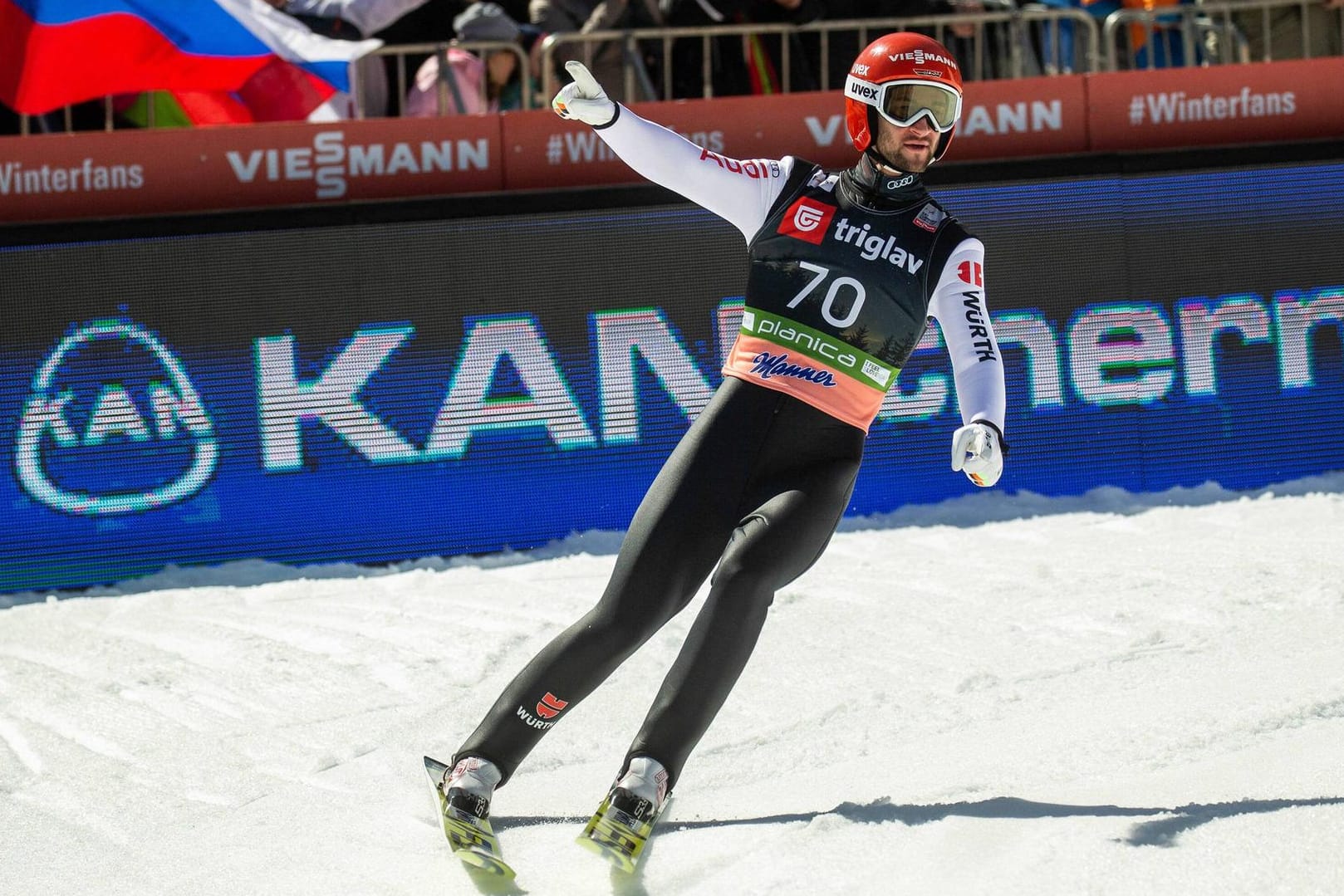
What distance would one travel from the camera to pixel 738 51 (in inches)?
326

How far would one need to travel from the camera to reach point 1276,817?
3.60 meters

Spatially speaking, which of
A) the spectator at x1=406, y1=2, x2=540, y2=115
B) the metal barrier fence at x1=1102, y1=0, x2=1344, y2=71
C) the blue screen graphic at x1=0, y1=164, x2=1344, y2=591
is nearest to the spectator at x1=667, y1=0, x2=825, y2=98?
the spectator at x1=406, y1=2, x2=540, y2=115

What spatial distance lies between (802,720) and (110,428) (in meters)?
3.90

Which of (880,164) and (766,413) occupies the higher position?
(880,164)

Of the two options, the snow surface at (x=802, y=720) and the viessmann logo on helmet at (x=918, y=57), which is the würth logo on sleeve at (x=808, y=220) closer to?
the viessmann logo on helmet at (x=918, y=57)

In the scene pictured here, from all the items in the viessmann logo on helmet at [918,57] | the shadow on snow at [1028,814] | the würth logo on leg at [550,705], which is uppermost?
the viessmann logo on helmet at [918,57]

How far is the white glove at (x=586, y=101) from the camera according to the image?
430 centimetres

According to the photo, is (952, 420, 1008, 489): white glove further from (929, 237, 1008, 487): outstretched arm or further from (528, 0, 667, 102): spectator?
(528, 0, 667, 102): spectator

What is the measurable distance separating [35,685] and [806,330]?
129 inches

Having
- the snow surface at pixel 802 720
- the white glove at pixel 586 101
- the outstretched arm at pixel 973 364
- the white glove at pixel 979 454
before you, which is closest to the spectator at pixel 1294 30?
the snow surface at pixel 802 720

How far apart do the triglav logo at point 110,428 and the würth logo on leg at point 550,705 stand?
386cm

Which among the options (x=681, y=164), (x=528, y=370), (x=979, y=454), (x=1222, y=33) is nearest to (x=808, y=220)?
(x=681, y=164)

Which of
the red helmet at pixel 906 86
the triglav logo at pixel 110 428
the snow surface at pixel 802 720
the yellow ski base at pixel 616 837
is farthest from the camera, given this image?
the triglav logo at pixel 110 428

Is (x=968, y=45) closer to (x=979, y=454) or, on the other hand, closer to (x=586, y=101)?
(x=586, y=101)
